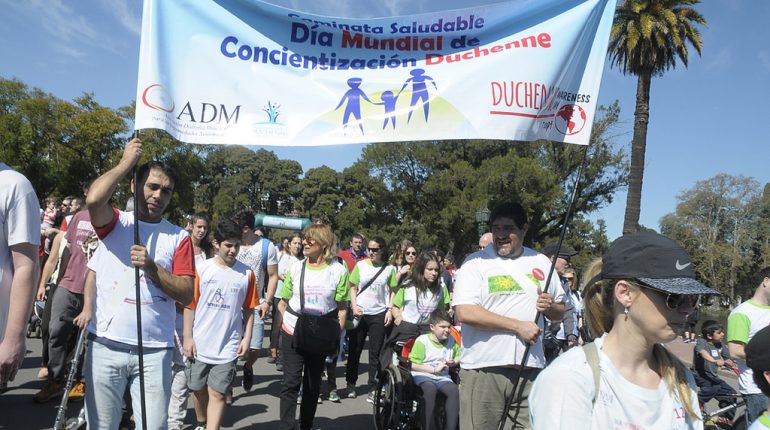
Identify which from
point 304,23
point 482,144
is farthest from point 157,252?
point 482,144

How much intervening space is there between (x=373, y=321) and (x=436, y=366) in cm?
235

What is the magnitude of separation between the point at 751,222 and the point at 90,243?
5817cm

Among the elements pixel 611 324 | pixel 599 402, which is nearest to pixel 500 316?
pixel 611 324

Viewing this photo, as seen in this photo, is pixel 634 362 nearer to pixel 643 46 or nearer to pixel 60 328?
pixel 60 328

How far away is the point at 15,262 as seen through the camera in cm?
272

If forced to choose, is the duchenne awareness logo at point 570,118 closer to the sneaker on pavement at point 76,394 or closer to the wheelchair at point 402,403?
the wheelchair at point 402,403

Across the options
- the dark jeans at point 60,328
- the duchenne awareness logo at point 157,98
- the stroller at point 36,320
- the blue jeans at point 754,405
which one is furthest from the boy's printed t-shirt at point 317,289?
the stroller at point 36,320

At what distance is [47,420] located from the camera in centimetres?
552

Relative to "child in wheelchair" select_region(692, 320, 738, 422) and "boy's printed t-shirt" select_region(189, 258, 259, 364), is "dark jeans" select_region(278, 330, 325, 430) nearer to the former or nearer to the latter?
"boy's printed t-shirt" select_region(189, 258, 259, 364)

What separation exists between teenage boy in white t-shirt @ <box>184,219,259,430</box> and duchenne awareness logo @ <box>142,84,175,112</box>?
1.83 m

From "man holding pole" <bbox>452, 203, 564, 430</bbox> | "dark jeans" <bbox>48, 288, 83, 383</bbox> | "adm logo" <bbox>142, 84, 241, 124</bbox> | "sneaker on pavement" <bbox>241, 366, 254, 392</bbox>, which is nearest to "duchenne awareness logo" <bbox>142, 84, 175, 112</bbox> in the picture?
"adm logo" <bbox>142, 84, 241, 124</bbox>

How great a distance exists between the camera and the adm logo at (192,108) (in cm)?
327

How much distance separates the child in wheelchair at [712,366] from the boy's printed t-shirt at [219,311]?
5.28 m

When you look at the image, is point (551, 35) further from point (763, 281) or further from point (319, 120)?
point (763, 281)
